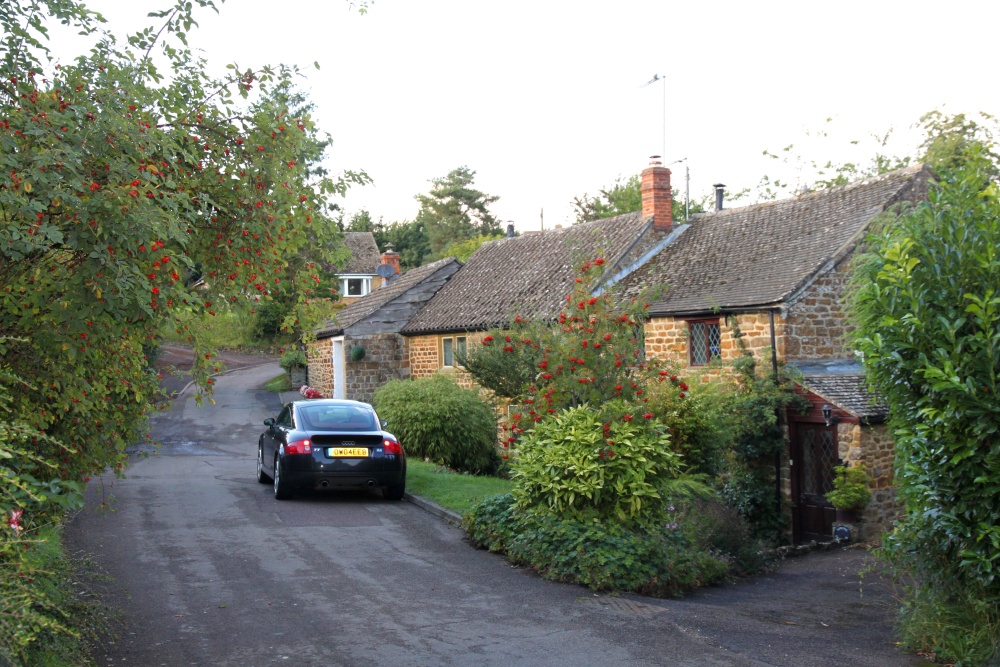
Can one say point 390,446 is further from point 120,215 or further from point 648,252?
point 648,252

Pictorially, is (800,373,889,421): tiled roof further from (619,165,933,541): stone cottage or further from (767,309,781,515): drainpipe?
(767,309,781,515): drainpipe

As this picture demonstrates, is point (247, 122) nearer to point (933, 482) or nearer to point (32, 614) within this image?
point (32, 614)

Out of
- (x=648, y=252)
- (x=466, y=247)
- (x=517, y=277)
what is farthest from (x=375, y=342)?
(x=466, y=247)

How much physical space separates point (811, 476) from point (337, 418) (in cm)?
948

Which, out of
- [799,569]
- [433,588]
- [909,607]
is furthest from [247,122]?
[799,569]

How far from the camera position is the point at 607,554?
29.1 feet

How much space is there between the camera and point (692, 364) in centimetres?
1900

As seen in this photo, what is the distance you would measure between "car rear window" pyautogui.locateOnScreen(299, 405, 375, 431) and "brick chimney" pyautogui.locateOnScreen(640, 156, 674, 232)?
12.7 m

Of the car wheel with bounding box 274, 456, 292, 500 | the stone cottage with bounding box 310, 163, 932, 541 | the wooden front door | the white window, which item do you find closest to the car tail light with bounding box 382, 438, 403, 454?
the car wheel with bounding box 274, 456, 292, 500

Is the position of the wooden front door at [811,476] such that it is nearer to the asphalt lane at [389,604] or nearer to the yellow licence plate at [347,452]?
the asphalt lane at [389,604]

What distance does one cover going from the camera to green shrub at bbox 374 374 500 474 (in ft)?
59.5

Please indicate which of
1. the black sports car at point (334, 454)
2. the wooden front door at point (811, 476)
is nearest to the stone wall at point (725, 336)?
the wooden front door at point (811, 476)

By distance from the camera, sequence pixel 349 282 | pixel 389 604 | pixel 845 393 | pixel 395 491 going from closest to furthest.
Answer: pixel 389 604
pixel 395 491
pixel 845 393
pixel 349 282

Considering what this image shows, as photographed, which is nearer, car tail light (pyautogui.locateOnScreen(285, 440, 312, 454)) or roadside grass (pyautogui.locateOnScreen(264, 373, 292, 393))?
car tail light (pyautogui.locateOnScreen(285, 440, 312, 454))
